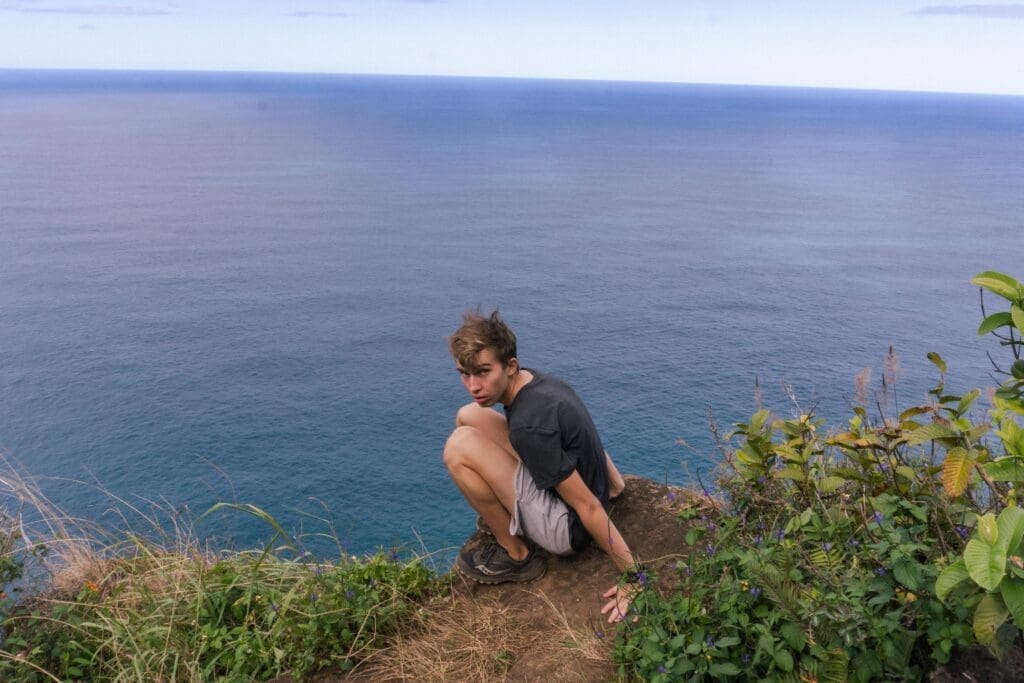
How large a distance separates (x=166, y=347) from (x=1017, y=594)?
57722mm

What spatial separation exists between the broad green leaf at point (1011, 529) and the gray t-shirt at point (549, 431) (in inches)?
99.6

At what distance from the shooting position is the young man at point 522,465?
4.71 meters

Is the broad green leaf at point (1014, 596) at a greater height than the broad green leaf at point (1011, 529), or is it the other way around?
the broad green leaf at point (1011, 529)

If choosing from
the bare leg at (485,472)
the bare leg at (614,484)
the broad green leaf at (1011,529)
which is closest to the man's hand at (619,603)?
the bare leg at (485,472)

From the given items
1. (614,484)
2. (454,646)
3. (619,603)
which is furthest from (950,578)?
(614,484)

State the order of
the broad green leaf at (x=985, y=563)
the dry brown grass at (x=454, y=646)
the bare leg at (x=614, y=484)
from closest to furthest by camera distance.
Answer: the broad green leaf at (x=985, y=563) < the dry brown grass at (x=454, y=646) < the bare leg at (x=614, y=484)

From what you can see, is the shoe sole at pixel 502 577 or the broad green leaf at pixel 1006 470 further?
the shoe sole at pixel 502 577

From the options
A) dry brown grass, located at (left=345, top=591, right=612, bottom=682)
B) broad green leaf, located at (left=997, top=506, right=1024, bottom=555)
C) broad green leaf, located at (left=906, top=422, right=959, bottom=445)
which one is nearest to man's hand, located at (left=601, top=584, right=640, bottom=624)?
dry brown grass, located at (left=345, top=591, right=612, bottom=682)

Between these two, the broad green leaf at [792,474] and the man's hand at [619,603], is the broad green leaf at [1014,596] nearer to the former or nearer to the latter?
the broad green leaf at [792,474]

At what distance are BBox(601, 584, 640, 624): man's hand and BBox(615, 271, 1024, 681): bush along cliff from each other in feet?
0.51

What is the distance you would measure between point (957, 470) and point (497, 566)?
3.00 m

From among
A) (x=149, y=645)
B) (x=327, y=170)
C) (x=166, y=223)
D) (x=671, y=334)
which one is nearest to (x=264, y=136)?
(x=327, y=170)

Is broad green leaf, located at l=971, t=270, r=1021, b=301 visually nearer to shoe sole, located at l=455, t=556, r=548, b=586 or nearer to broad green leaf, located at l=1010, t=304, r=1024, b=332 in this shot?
broad green leaf, located at l=1010, t=304, r=1024, b=332

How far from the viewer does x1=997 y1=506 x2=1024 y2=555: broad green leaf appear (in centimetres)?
239
